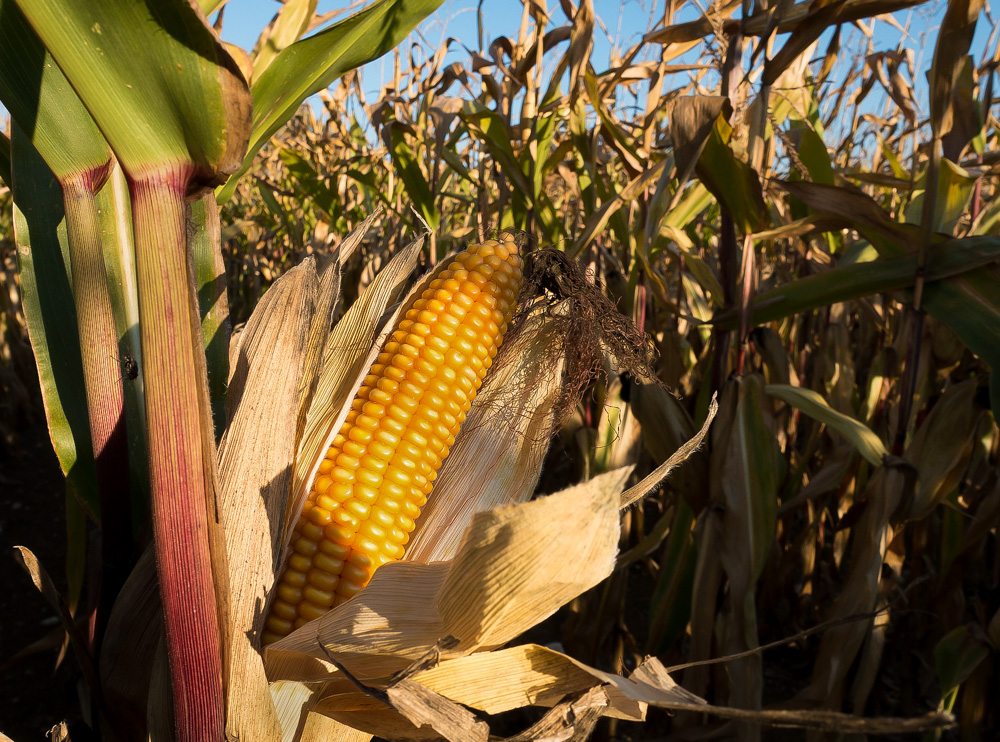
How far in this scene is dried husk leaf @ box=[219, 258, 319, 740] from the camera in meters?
0.81

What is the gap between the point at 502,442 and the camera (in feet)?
4.20

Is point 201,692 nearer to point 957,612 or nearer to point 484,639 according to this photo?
point 484,639

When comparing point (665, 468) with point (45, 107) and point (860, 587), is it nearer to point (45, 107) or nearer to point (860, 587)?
point (45, 107)

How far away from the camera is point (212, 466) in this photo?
734 mm

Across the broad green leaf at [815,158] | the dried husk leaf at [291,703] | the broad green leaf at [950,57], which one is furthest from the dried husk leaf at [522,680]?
the broad green leaf at [815,158]

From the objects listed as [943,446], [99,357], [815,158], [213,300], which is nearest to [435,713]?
[99,357]

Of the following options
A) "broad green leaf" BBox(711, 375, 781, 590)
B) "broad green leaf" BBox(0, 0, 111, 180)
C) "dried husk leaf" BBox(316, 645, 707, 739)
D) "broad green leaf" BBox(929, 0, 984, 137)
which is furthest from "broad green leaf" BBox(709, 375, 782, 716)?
"broad green leaf" BBox(0, 0, 111, 180)

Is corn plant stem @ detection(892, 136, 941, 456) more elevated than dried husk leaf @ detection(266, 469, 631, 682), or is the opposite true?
corn plant stem @ detection(892, 136, 941, 456)

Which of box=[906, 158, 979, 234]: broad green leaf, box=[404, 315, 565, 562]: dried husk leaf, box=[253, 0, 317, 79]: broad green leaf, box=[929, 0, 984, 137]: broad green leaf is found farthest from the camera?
box=[906, 158, 979, 234]: broad green leaf

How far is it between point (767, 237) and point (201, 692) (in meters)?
1.77

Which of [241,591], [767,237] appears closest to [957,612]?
[767,237]

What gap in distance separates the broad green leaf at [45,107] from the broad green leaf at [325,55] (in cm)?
18

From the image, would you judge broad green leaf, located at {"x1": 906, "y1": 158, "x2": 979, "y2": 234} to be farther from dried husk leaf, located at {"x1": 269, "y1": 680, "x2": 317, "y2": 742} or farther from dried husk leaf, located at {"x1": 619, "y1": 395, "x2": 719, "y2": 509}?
dried husk leaf, located at {"x1": 269, "y1": 680, "x2": 317, "y2": 742}

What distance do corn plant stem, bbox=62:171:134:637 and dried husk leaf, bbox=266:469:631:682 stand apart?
306 millimetres
